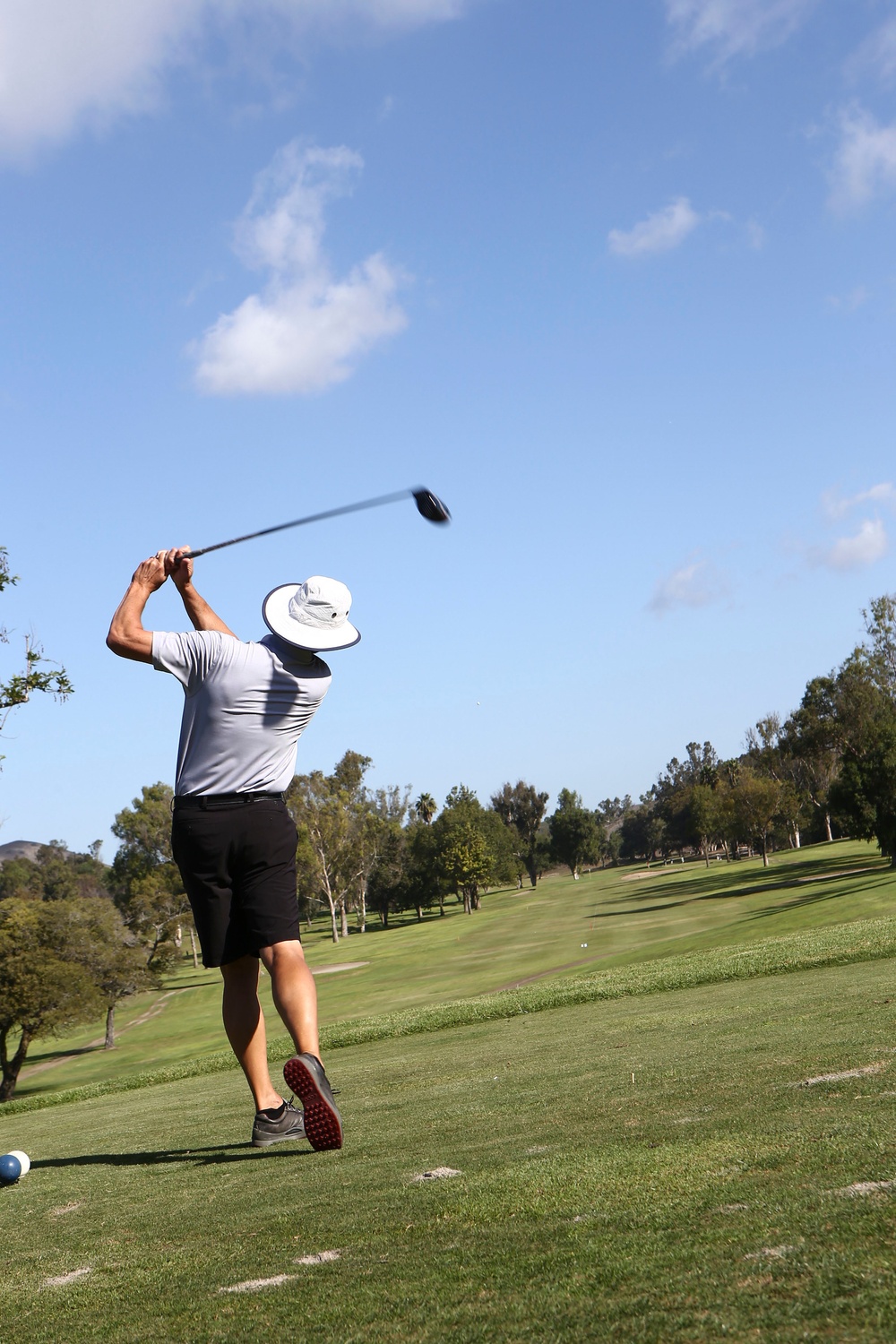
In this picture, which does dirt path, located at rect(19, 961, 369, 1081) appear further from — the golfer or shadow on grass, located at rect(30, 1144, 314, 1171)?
the golfer

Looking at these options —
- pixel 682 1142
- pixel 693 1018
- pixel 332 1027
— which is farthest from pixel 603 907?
pixel 682 1142

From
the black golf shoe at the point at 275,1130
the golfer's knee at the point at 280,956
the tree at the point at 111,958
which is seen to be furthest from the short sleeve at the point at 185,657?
the tree at the point at 111,958

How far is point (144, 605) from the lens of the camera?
484 cm

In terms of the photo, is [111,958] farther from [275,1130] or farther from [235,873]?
[235,873]

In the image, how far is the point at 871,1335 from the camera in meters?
1.69

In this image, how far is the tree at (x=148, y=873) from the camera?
6244 centimetres

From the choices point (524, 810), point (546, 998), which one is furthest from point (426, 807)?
point (546, 998)

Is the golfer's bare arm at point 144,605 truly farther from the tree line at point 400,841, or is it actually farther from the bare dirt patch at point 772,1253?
the tree line at point 400,841

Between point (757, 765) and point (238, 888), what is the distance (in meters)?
117

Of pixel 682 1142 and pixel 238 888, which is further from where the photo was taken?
pixel 238 888

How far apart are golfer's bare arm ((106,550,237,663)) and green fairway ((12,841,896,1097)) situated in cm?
2031

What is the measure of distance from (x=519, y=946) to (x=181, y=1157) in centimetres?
4130

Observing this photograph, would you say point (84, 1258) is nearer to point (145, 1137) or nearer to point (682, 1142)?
point (682, 1142)

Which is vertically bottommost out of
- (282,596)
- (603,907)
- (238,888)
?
(603,907)
